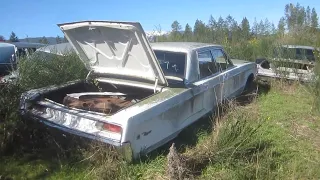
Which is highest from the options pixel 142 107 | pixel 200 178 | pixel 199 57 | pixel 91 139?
pixel 199 57

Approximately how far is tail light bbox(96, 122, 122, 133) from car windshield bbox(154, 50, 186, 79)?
65.6 inches

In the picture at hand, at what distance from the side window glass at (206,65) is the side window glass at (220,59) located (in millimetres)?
232

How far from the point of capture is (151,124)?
137 inches

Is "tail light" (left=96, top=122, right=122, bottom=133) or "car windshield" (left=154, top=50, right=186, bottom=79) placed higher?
"car windshield" (left=154, top=50, right=186, bottom=79)

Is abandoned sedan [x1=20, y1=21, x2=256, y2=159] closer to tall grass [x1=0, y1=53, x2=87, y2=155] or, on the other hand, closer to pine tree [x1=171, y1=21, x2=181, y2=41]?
tall grass [x1=0, y1=53, x2=87, y2=155]

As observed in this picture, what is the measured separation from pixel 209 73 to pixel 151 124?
2087 mm

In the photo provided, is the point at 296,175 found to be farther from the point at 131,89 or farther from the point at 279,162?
the point at 131,89

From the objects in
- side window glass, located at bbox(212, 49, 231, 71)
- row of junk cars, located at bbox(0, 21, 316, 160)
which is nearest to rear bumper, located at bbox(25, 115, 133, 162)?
row of junk cars, located at bbox(0, 21, 316, 160)

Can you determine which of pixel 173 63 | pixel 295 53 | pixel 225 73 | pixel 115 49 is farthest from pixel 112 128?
pixel 295 53

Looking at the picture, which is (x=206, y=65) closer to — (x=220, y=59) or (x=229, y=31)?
(x=220, y=59)

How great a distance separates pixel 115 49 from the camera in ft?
14.3

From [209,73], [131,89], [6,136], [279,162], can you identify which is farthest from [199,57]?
[6,136]

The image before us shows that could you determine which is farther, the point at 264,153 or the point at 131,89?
the point at 131,89

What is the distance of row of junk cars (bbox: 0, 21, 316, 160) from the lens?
132 inches
